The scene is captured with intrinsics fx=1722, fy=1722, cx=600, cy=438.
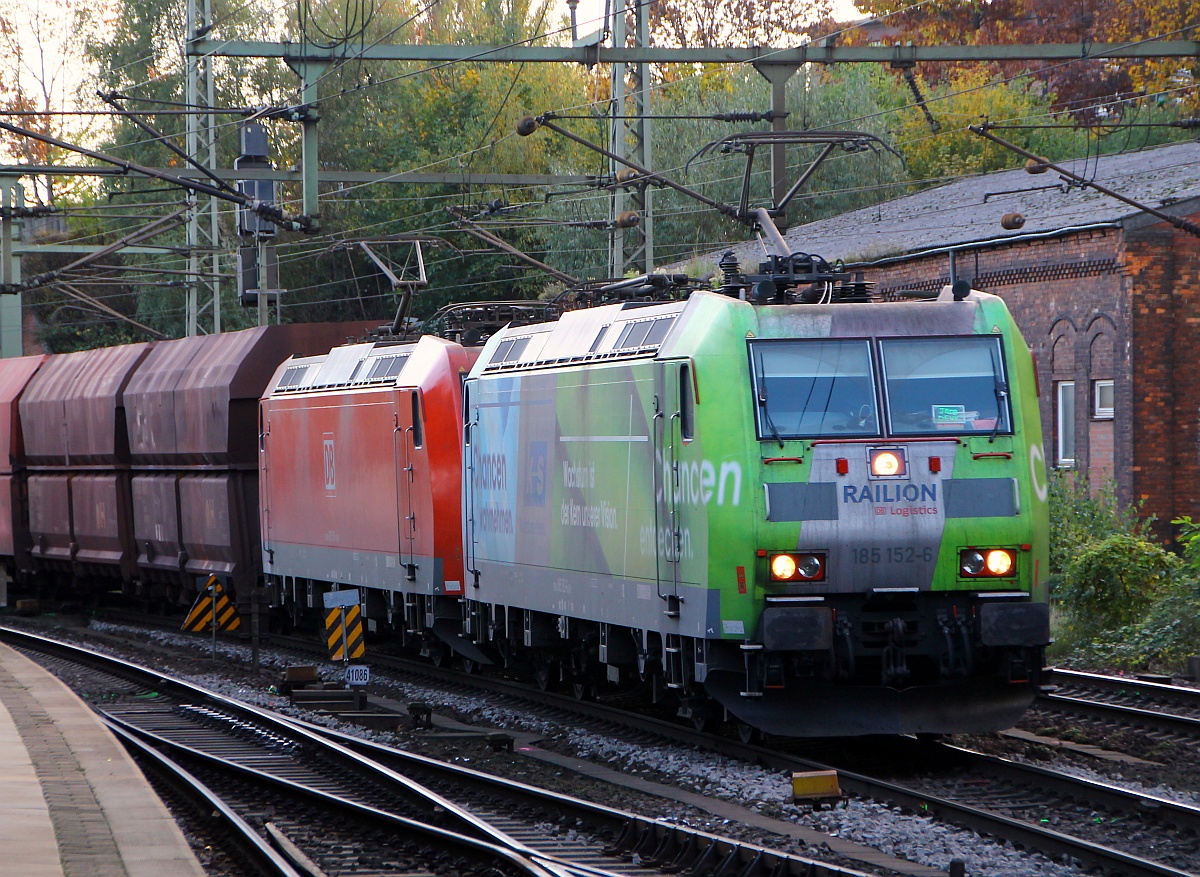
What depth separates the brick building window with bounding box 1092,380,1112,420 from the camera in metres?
25.0

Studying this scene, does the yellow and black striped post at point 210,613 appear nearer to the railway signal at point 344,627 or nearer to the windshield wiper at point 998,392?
the railway signal at point 344,627

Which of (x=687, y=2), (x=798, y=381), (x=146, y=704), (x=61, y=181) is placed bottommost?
(x=146, y=704)

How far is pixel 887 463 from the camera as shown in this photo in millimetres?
11477

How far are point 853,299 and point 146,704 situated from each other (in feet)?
28.4

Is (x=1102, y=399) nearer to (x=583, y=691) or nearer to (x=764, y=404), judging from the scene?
(x=583, y=691)

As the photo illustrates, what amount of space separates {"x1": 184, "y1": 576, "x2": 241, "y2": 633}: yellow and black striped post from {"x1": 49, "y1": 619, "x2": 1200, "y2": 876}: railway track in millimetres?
11127

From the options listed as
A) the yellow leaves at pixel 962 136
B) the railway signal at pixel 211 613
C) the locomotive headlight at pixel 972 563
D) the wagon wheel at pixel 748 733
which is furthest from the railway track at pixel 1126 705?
the yellow leaves at pixel 962 136

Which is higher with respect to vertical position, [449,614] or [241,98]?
[241,98]

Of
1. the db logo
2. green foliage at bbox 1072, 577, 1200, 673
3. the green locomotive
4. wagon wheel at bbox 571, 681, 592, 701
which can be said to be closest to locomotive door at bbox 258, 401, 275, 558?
the db logo

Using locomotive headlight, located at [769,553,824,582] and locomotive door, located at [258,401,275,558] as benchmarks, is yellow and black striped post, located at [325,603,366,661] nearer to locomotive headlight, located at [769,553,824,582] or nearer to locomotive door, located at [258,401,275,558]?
locomotive door, located at [258,401,275,558]

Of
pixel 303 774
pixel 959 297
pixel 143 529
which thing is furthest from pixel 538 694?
pixel 143 529

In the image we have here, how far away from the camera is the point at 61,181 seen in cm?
7406

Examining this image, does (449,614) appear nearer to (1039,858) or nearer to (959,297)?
(959,297)

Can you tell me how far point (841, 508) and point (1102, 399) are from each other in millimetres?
14933
